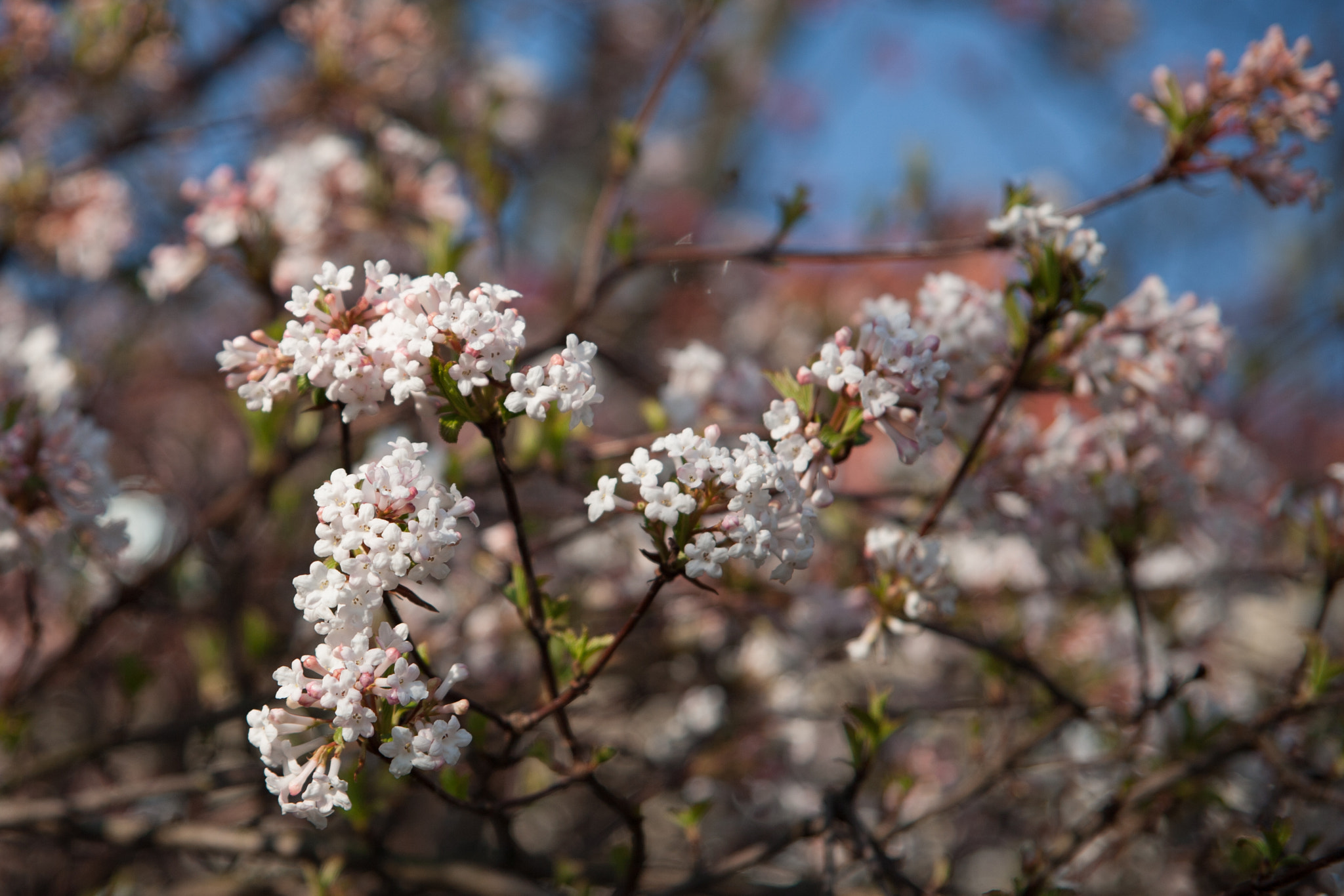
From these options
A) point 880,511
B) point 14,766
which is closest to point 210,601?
point 14,766

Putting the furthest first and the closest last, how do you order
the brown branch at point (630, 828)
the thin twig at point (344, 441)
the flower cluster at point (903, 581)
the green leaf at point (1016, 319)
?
1. the green leaf at point (1016, 319)
2. the flower cluster at point (903, 581)
3. the brown branch at point (630, 828)
4. the thin twig at point (344, 441)

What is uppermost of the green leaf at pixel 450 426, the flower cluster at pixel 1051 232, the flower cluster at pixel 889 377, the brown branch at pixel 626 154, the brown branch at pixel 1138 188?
the brown branch at pixel 626 154

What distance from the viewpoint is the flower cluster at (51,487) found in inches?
70.3

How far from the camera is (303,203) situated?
2.61 m

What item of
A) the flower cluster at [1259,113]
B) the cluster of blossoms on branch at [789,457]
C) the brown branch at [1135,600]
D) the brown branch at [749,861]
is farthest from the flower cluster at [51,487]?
the flower cluster at [1259,113]

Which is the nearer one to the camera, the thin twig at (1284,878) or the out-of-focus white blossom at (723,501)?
the out-of-focus white blossom at (723,501)

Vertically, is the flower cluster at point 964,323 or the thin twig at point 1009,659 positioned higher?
the flower cluster at point 964,323

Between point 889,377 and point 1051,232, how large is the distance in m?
0.54

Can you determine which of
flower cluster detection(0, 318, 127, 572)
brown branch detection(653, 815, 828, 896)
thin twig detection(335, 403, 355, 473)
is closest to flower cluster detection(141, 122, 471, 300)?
flower cluster detection(0, 318, 127, 572)

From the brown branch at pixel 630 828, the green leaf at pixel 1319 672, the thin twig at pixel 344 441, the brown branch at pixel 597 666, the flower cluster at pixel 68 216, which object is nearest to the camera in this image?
the brown branch at pixel 597 666

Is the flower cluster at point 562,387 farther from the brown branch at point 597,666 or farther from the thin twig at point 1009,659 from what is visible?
the thin twig at point 1009,659

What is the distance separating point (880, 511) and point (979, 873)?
138 inches

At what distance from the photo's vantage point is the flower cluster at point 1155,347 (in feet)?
6.56

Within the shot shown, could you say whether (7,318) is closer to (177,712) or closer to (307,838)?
(177,712)
